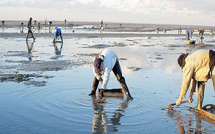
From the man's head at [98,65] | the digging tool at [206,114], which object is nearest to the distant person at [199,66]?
the digging tool at [206,114]

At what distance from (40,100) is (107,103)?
187 cm

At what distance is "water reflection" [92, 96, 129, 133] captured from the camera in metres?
6.05

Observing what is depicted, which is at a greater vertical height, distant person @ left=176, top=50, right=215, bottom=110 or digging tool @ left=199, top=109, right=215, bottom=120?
distant person @ left=176, top=50, right=215, bottom=110

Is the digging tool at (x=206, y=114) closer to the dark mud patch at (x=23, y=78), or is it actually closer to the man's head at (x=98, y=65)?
the man's head at (x=98, y=65)

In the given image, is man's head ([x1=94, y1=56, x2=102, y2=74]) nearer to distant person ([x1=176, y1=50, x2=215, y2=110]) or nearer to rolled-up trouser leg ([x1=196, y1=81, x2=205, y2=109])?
distant person ([x1=176, y1=50, x2=215, y2=110])

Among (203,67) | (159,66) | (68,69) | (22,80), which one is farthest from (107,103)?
(159,66)

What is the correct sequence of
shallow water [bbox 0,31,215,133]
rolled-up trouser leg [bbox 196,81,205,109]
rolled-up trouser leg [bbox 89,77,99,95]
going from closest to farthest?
shallow water [bbox 0,31,215,133] < rolled-up trouser leg [bbox 196,81,205,109] < rolled-up trouser leg [bbox 89,77,99,95]

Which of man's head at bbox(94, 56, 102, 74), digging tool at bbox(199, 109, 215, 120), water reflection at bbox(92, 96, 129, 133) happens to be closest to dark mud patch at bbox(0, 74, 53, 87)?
water reflection at bbox(92, 96, 129, 133)

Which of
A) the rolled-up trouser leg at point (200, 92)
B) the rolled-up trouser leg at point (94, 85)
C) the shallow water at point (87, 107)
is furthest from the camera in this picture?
the rolled-up trouser leg at point (94, 85)

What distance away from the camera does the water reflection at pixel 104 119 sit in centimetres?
605

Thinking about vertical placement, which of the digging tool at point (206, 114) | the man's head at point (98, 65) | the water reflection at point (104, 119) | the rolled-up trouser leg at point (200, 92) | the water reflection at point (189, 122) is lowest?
the water reflection at point (104, 119)

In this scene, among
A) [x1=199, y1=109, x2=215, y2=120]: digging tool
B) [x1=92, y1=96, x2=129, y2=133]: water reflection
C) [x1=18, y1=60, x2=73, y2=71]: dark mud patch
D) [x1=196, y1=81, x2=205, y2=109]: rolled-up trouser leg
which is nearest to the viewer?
[x1=92, y1=96, x2=129, y2=133]: water reflection

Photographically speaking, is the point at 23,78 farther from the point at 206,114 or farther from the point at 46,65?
the point at 206,114

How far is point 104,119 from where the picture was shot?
6688 mm
